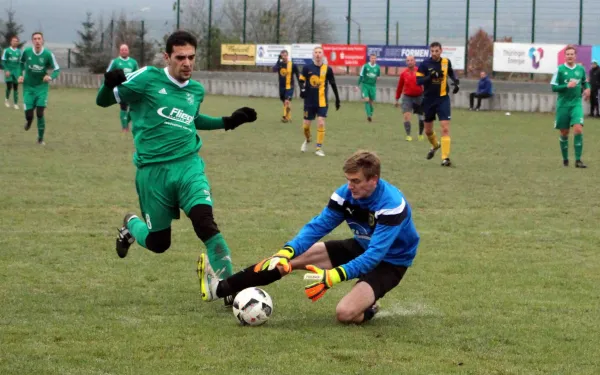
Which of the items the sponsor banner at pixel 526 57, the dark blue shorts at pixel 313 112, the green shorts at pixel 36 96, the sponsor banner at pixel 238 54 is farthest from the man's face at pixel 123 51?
the sponsor banner at pixel 238 54

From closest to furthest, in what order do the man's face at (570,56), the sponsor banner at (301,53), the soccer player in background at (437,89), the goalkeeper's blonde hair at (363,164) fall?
the goalkeeper's blonde hair at (363,164) → the man's face at (570,56) → the soccer player in background at (437,89) → the sponsor banner at (301,53)

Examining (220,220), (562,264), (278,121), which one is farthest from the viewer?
(278,121)

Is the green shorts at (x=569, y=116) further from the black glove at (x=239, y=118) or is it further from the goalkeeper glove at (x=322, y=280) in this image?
the goalkeeper glove at (x=322, y=280)

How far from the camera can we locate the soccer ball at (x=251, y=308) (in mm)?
6039

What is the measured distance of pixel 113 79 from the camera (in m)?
6.53

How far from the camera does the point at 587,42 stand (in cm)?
3956

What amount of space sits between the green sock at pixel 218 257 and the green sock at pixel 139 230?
66cm

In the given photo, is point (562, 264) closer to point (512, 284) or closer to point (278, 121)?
point (512, 284)

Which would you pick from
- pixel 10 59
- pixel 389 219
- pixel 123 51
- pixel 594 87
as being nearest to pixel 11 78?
pixel 10 59

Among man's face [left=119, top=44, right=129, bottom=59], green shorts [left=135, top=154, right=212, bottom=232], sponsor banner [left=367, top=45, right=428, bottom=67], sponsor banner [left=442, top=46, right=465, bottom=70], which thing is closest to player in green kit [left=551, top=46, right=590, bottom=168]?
man's face [left=119, top=44, right=129, bottom=59]

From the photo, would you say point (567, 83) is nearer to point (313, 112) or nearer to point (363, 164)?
point (313, 112)

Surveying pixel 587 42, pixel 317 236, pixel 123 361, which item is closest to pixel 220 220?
pixel 317 236

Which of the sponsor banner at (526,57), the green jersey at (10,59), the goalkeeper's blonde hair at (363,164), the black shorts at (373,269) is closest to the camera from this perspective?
the goalkeeper's blonde hair at (363,164)

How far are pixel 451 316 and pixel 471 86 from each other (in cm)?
3300
